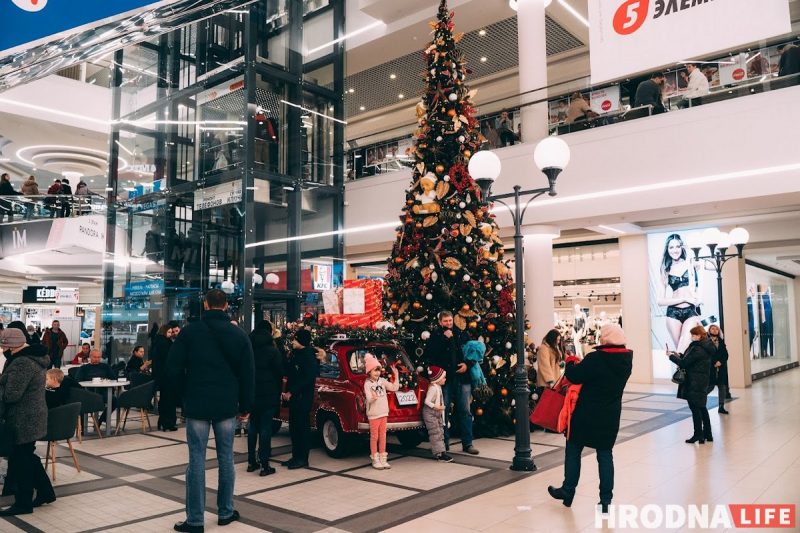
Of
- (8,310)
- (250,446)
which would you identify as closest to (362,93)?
(250,446)

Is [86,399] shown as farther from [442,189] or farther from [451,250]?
[442,189]

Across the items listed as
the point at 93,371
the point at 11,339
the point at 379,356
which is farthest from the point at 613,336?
the point at 93,371

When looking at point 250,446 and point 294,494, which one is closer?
point 294,494

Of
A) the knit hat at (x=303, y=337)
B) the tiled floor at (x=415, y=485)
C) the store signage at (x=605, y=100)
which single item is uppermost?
the store signage at (x=605, y=100)

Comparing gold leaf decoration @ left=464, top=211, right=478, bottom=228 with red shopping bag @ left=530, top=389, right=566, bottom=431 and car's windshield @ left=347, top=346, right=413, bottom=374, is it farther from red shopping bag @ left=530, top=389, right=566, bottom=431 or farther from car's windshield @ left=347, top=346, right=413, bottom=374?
red shopping bag @ left=530, top=389, right=566, bottom=431

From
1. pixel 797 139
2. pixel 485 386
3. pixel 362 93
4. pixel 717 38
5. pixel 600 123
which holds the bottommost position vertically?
pixel 485 386

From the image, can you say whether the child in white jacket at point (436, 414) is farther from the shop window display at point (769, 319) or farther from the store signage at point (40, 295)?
the store signage at point (40, 295)

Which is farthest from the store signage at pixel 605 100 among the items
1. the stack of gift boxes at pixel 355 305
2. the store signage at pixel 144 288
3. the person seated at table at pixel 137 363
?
the store signage at pixel 144 288

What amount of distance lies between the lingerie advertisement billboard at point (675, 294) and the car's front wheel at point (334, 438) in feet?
36.3

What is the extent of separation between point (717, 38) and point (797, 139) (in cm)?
663

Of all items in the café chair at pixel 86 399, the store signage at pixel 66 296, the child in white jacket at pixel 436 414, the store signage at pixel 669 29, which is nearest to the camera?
the store signage at pixel 669 29

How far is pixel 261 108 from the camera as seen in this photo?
1266cm

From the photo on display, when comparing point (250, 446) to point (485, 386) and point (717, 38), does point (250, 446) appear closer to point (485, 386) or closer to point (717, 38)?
point (485, 386)

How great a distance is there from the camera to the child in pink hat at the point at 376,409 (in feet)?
22.0
